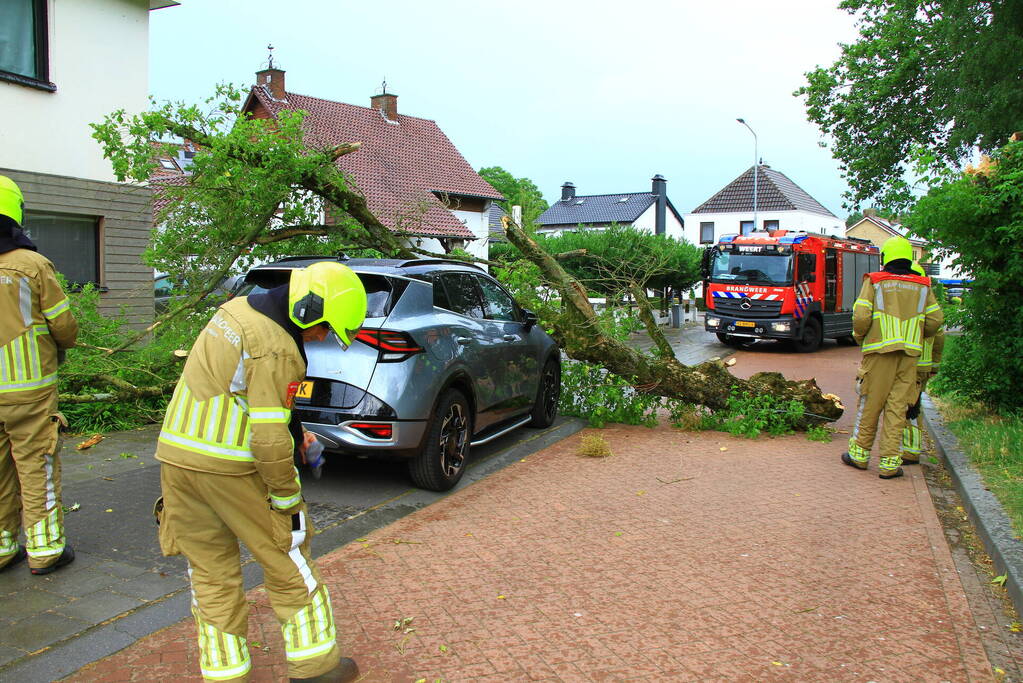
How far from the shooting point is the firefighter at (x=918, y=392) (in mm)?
7199

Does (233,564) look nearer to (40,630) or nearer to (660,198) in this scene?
(40,630)

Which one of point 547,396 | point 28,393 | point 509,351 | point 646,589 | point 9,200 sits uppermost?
point 9,200

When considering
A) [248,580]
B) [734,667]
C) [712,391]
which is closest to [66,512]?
[248,580]

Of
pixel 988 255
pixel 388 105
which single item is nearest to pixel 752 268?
pixel 988 255

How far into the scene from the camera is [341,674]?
10.5ft

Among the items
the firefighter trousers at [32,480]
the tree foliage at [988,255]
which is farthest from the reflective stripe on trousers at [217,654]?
the tree foliage at [988,255]

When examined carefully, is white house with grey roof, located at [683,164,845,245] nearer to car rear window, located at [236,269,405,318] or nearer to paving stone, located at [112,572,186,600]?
car rear window, located at [236,269,405,318]

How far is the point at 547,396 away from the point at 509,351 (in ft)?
4.90

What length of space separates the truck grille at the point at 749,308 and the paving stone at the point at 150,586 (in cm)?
1697

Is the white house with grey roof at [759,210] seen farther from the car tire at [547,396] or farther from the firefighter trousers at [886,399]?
the firefighter trousers at [886,399]

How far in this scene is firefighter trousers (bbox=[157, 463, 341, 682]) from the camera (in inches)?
117

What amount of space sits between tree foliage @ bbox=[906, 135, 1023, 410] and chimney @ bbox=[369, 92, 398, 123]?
101ft

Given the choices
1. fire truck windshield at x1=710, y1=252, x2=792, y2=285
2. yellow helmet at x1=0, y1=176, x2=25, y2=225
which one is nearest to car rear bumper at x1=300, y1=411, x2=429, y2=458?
yellow helmet at x1=0, y1=176, x2=25, y2=225

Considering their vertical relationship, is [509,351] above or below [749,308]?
below
